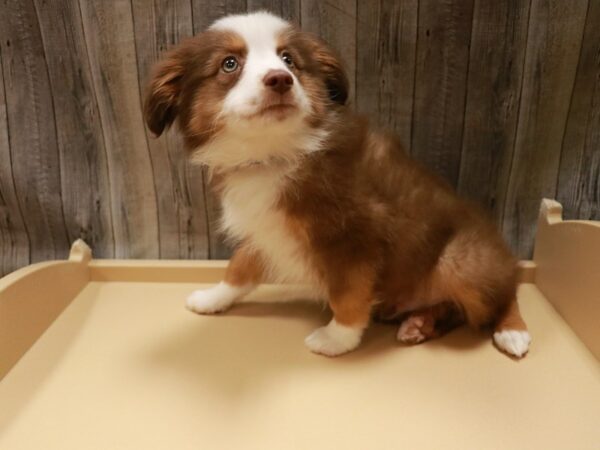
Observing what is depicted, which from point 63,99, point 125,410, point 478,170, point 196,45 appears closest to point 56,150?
point 63,99

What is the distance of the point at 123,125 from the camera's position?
1.74 m

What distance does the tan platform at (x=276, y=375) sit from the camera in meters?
1.14

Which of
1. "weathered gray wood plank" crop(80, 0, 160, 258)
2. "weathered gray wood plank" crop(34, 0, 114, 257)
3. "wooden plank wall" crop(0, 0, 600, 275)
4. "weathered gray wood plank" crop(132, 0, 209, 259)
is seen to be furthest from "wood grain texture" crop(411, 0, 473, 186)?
"weathered gray wood plank" crop(34, 0, 114, 257)

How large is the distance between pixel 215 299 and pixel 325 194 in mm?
547

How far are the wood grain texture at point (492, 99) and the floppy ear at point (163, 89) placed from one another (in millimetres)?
859

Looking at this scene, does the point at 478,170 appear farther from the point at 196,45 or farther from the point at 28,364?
the point at 28,364

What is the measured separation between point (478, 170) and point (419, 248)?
474 millimetres

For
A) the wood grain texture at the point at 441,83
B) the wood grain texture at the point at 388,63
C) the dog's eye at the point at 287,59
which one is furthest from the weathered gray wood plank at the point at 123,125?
the wood grain texture at the point at 441,83

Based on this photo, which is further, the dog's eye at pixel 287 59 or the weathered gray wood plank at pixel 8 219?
the weathered gray wood plank at pixel 8 219

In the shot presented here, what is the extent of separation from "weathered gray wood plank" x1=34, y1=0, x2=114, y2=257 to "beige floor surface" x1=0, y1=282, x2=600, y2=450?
380 millimetres

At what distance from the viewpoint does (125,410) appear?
47.9 inches

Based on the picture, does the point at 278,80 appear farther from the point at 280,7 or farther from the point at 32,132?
the point at 32,132

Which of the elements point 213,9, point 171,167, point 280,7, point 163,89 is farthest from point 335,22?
point 171,167

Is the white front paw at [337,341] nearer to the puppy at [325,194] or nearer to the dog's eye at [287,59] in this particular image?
the puppy at [325,194]
